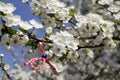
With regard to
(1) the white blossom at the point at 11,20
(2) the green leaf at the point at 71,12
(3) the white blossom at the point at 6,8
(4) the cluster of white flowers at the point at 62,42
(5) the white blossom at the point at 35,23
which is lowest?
(4) the cluster of white flowers at the point at 62,42

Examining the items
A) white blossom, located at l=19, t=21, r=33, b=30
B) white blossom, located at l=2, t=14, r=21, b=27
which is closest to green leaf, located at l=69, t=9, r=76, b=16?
white blossom, located at l=19, t=21, r=33, b=30

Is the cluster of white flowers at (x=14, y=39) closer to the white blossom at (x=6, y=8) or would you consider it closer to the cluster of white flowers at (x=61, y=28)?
the cluster of white flowers at (x=61, y=28)

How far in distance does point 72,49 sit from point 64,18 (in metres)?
0.36

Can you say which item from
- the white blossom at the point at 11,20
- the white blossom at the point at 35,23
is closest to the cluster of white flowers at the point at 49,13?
the white blossom at the point at 35,23

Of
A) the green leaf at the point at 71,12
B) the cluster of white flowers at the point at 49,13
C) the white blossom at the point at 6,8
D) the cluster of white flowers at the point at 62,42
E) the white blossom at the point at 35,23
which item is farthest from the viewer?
the green leaf at the point at 71,12

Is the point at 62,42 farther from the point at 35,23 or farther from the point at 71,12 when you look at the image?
the point at 71,12

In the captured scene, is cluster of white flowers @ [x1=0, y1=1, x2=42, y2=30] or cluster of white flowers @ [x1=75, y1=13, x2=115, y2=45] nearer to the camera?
cluster of white flowers @ [x1=0, y1=1, x2=42, y2=30]

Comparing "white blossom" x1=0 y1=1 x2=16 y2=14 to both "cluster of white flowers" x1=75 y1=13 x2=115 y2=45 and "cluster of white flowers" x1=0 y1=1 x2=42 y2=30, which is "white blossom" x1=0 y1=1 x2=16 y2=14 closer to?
"cluster of white flowers" x1=0 y1=1 x2=42 y2=30

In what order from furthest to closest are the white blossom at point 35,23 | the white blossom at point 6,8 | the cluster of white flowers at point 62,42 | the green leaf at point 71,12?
the green leaf at point 71,12, the white blossom at point 35,23, the cluster of white flowers at point 62,42, the white blossom at point 6,8

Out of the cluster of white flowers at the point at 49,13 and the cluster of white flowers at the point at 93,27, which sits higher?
the cluster of white flowers at the point at 49,13

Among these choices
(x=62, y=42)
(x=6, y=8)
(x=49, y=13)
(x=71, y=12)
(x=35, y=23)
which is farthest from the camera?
(x=71, y=12)

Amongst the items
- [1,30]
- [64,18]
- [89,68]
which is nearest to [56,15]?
[64,18]

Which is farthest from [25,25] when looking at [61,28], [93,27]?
[93,27]

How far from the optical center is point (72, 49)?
353 centimetres
